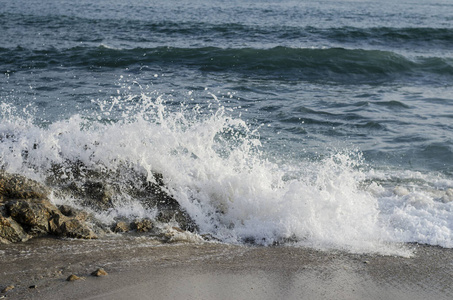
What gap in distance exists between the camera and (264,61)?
12391 mm

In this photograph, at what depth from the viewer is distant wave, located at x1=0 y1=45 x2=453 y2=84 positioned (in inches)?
454

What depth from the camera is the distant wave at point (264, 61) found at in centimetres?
1153

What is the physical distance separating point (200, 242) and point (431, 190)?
290cm

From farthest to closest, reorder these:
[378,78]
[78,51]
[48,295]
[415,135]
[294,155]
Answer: [78,51] → [378,78] → [415,135] → [294,155] → [48,295]

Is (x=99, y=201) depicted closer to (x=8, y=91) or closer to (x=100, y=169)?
(x=100, y=169)

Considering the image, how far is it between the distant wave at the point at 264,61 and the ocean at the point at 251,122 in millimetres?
66

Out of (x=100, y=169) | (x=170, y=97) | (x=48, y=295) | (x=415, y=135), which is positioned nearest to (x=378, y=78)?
(x=415, y=135)

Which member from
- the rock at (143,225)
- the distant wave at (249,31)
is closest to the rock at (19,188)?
the rock at (143,225)

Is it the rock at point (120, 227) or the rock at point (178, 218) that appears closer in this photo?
the rock at point (120, 227)

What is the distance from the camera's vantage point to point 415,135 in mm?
7203

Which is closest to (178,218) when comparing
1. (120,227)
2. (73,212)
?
(120,227)

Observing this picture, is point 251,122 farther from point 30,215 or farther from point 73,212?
point 30,215

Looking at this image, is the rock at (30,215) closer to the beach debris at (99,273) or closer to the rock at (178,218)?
the beach debris at (99,273)

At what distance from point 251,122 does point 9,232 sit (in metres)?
4.57
